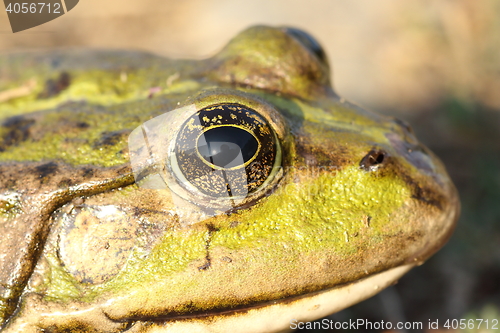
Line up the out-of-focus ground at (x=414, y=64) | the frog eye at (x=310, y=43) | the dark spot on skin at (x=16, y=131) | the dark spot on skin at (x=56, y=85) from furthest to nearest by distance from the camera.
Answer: the out-of-focus ground at (x=414, y=64)
the frog eye at (x=310, y=43)
the dark spot on skin at (x=56, y=85)
the dark spot on skin at (x=16, y=131)

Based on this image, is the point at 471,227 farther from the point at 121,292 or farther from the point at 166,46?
the point at 166,46

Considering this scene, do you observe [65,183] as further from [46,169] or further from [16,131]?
[16,131]

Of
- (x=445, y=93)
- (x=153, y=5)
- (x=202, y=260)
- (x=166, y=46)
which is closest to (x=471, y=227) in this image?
(x=445, y=93)

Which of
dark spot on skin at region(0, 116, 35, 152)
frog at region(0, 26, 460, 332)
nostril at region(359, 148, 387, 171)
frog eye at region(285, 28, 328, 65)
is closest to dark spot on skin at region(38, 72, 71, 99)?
dark spot on skin at region(0, 116, 35, 152)

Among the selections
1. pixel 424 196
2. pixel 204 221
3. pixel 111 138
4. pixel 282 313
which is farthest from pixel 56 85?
pixel 424 196

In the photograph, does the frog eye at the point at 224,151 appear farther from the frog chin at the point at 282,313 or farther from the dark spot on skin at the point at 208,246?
the frog chin at the point at 282,313

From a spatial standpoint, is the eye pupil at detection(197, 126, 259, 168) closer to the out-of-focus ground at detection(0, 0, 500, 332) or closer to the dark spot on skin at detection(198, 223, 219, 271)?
the dark spot on skin at detection(198, 223, 219, 271)

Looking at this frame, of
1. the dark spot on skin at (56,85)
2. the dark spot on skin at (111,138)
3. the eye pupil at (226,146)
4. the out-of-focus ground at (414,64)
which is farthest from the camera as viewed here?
the out-of-focus ground at (414,64)

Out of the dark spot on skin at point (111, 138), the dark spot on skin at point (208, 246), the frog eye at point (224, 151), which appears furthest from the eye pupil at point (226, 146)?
the dark spot on skin at point (111, 138)
